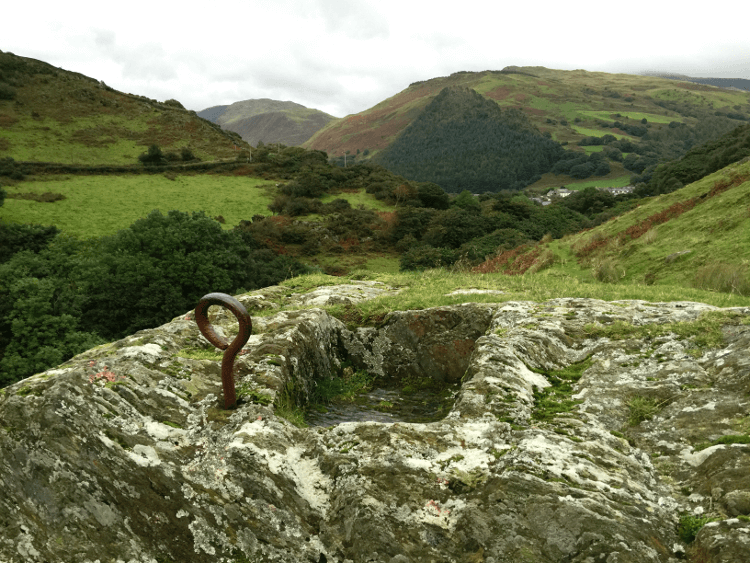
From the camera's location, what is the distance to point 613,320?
7.86 m

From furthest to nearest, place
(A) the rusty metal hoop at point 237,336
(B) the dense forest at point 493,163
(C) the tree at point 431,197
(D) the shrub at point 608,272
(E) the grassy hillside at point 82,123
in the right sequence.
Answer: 1. (B) the dense forest at point 493,163
2. (C) the tree at point 431,197
3. (E) the grassy hillside at point 82,123
4. (D) the shrub at point 608,272
5. (A) the rusty metal hoop at point 237,336

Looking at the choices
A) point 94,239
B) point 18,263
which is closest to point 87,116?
point 94,239

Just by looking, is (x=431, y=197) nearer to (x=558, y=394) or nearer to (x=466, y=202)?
(x=466, y=202)

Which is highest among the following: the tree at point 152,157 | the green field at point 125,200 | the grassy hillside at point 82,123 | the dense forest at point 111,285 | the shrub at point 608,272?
the grassy hillside at point 82,123

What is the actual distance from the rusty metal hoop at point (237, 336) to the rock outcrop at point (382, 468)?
292 millimetres

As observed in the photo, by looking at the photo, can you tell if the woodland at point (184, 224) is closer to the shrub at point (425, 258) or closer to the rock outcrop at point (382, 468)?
the shrub at point (425, 258)

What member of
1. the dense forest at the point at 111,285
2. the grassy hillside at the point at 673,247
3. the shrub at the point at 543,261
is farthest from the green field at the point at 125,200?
the grassy hillside at the point at 673,247

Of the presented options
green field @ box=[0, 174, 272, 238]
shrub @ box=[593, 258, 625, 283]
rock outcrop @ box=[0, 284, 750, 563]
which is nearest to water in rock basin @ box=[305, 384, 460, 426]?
rock outcrop @ box=[0, 284, 750, 563]

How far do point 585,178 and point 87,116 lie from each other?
160013 mm

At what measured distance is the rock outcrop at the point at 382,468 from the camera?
3979 mm

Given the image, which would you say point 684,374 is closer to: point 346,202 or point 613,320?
point 613,320

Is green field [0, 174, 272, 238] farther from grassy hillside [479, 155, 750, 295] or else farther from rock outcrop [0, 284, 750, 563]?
rock outcrop [0, 284, 750, 563]

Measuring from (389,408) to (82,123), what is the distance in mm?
97608

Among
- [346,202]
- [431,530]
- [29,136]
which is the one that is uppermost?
[29,136]
